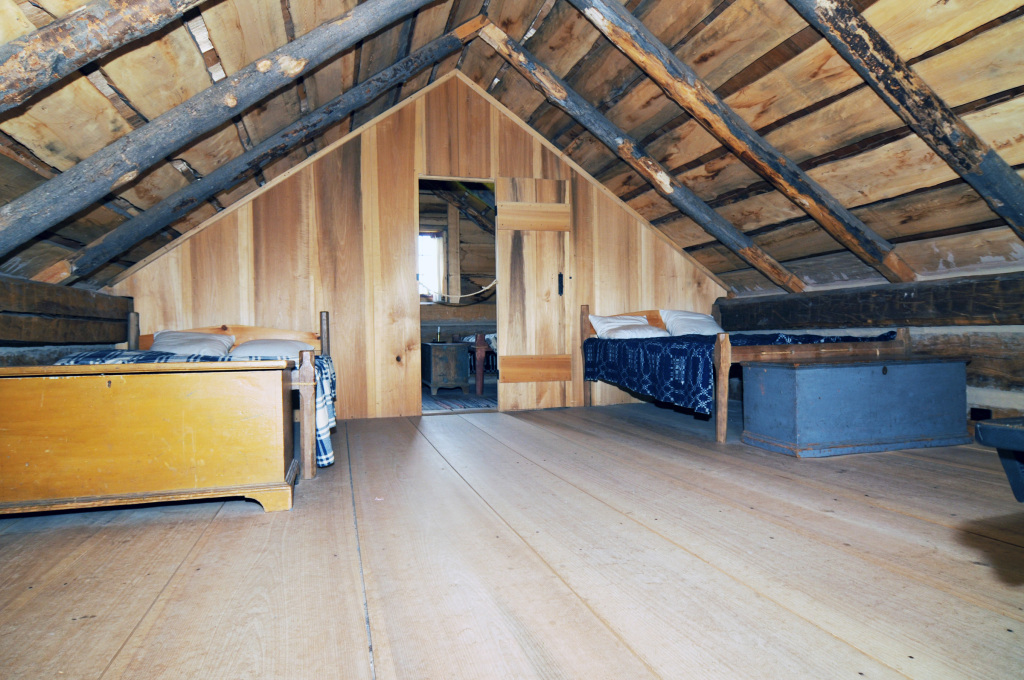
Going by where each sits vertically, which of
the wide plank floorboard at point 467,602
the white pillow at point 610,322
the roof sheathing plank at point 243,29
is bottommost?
the wide plank floorboard at point 467,602

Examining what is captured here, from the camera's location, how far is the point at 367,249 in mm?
4258

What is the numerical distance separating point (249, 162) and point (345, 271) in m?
1.09

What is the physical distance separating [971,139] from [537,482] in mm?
2445

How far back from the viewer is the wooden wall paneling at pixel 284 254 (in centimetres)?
405

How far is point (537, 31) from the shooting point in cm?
370

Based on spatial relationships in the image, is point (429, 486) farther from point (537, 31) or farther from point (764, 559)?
point (537, 31)

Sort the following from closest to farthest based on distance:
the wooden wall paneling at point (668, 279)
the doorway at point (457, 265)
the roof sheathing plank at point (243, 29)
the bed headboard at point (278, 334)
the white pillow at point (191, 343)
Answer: the roof sheathing plank at point (243, 29) → the white pillow at point (191, 343) → the bed headboard at point (278, 334) → the wooden wall paneling at point (668, 279) → the doorway at point (457, 265)

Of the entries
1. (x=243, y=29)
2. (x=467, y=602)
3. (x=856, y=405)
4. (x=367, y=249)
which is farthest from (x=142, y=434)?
(x=856, y=405)

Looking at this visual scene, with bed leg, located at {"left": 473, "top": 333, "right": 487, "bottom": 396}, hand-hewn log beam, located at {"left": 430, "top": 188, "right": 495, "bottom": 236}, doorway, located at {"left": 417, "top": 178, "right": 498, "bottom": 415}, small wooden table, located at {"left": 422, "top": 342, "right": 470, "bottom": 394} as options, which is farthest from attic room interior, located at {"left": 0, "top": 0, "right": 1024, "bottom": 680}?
hand-hewn log beam, located at {"left": 430, "top": 188, "right": 495, "bottom": 236}

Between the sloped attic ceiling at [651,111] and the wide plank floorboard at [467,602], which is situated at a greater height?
the sloped attic ceiling at [651,111]

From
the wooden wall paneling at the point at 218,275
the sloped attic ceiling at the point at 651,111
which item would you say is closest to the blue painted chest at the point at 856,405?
the sloped attic ceiling at the point at 651,111

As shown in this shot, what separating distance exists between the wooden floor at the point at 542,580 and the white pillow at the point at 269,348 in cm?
139

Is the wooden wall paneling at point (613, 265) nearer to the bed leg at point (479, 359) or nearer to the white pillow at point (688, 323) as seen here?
the white pillow at point (688, 323)

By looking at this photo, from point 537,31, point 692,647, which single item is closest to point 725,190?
point 537,31
